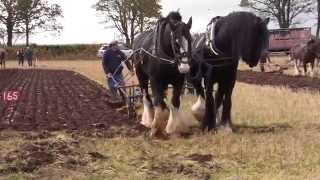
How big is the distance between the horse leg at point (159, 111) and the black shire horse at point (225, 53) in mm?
822

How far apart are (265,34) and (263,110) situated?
12.0 feet

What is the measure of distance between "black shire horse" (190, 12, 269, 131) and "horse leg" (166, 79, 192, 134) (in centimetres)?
49

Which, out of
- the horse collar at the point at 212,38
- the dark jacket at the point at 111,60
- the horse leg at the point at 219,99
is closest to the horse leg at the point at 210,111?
the horse leg at the point at 219,99

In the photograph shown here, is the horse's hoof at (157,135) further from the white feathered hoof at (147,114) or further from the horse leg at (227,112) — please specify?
the white feathered hoof at (147,114)

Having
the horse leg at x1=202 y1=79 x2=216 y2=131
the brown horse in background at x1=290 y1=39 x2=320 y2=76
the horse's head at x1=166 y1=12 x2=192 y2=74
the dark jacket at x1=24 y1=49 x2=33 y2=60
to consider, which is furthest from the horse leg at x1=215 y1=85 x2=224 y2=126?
the dark jacket at x1=24 y1=49 x2=33 y2=60

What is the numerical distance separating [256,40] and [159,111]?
2.06 m

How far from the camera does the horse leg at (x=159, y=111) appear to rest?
1141 cm

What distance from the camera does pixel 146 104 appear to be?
44.4 ft

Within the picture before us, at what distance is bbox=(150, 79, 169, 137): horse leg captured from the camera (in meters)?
11.4

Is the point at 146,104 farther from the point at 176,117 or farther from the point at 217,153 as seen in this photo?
the point at 217,153

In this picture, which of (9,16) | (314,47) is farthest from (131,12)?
(314,47)

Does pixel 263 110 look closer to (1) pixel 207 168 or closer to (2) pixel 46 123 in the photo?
(2) pixel 46 123

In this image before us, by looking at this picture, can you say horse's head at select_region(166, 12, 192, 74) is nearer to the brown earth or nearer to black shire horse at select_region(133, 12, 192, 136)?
black shire horse at select_region(133, 12, 192, 136)

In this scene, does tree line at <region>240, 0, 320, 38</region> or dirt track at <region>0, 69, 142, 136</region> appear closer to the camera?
dirt track at <region>0, 69, 142, 136</region>
